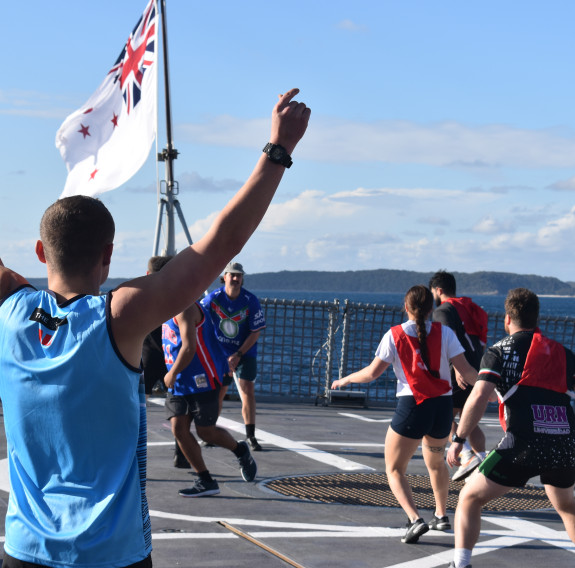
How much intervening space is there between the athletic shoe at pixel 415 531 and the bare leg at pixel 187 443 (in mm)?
1932

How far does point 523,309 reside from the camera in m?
5.12

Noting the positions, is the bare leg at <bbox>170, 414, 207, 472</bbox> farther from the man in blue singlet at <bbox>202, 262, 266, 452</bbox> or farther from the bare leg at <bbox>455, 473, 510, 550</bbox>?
the bare leg at <bbox>455, 473, 510, 550</bbox>

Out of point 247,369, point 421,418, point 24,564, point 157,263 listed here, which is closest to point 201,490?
point 157,263

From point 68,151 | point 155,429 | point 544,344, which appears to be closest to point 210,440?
point 155,429

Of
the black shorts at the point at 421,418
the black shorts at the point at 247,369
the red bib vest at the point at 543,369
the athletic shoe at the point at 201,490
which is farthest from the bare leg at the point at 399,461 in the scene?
the black shorts at the point at 247,369

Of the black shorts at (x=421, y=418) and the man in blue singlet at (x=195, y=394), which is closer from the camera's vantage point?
the black shorts at (x=421, y=418)

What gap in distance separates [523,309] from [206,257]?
333 centimetres

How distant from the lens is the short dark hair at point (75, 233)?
2369mm

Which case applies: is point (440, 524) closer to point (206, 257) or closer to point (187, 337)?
point (187, 337)

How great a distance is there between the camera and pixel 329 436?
1045 centimetres

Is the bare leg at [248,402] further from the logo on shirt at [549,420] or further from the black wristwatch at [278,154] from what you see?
the black wristwatch at [278,154]

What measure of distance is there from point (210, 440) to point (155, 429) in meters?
2.87

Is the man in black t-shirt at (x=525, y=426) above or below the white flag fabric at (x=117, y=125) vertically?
below

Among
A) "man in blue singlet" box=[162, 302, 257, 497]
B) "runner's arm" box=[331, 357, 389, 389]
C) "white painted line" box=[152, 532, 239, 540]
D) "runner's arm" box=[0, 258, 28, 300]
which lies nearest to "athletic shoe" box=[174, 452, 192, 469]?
"man in blue singlet" box=[162, 302, 257, 497]
